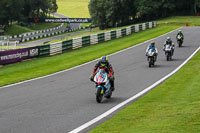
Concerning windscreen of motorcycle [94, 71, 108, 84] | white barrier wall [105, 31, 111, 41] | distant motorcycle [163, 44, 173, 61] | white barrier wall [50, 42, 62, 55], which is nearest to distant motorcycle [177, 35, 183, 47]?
distant motorcycle [163, 44, 173, 61]

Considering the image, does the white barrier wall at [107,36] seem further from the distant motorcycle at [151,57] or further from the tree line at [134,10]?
the tree line at [134,10]

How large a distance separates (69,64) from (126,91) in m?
11.6

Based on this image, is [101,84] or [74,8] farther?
[74,8]

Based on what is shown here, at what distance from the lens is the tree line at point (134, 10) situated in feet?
312

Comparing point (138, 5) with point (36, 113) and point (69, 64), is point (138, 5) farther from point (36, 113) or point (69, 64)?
point (36, 113)

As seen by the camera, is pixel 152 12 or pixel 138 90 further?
pixel 152 12

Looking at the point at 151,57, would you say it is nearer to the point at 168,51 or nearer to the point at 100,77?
the point at 168,51

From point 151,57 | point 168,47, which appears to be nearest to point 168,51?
point 168,47

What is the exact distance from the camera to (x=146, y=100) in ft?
46.5

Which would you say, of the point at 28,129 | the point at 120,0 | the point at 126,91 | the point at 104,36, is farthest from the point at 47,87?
the point at 120,0

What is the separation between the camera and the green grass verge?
31.2ft

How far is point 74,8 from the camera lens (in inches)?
6983

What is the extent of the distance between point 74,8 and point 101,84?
543 feet

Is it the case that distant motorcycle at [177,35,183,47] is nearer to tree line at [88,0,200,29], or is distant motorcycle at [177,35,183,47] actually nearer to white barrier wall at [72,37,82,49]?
white barrier wall at [72,37,82,49]
